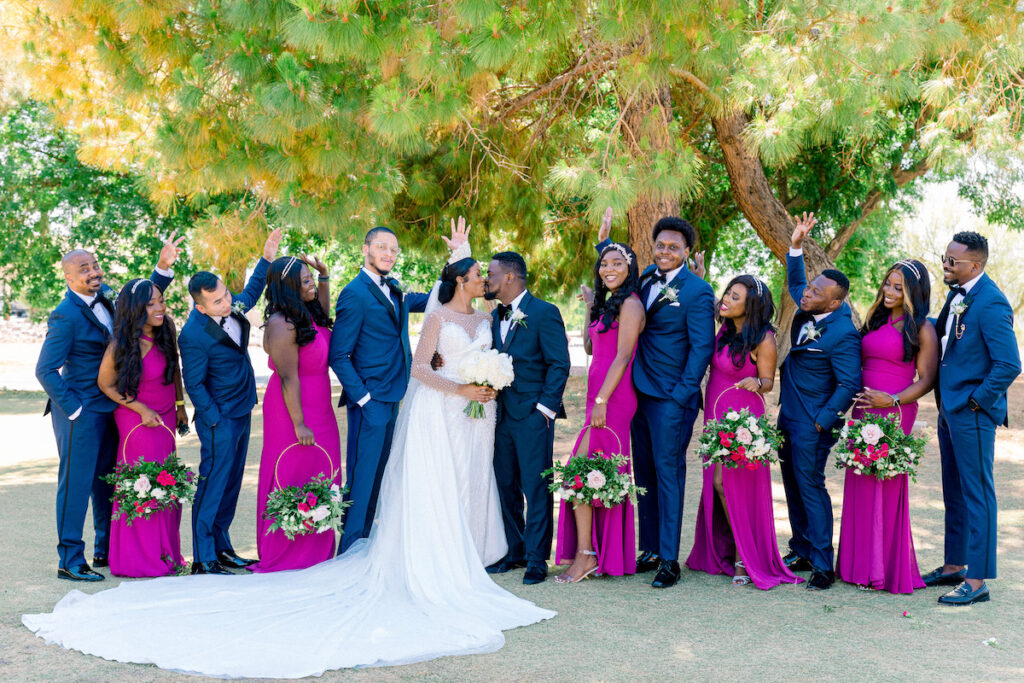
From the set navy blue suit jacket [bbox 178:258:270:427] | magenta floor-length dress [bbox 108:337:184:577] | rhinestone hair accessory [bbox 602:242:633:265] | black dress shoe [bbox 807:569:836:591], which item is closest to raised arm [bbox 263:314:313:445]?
navy blue suit jacket [bbox 178:258:270:427]

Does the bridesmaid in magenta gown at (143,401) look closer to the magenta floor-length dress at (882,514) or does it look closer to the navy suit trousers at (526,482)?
the navy suit trousers at (526,482)

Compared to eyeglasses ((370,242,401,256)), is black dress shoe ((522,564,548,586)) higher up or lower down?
lower down

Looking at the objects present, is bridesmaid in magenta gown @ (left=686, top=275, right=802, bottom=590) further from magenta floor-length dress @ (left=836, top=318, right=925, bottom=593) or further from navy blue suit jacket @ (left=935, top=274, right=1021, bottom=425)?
navy blue suit jacket @ (left=935, top=274, right=1021, bottom=425)

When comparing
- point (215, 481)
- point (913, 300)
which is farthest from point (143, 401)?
point (913, 300)

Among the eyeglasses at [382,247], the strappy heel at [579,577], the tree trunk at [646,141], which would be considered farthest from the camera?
the tree trunk at [646,141]

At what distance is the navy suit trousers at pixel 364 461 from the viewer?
604 cm

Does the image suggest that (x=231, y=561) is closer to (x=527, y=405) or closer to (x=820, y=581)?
(x=527, y=405)

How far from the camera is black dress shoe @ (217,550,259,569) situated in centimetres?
602

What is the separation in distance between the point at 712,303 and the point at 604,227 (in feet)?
3.39

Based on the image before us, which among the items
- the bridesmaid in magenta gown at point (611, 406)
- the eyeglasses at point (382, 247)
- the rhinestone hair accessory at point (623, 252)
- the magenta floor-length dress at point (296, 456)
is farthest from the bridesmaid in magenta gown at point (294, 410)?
the rhinestone hair accessory at point (623, 252)

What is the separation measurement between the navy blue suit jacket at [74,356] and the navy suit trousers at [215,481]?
0.68 m

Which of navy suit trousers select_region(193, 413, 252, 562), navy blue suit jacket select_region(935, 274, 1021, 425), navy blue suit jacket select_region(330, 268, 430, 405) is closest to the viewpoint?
navy blue suit jacket select_region(935, 274, 1021, 425)

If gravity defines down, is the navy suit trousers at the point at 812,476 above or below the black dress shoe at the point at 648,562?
above

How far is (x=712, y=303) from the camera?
19.2 feet
